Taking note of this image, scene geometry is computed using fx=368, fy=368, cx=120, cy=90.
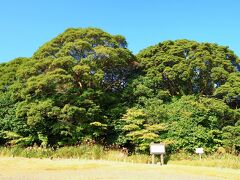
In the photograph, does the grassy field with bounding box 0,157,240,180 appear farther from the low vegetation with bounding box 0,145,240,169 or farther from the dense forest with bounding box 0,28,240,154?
the dense forest with bounding box 0,28,240,154

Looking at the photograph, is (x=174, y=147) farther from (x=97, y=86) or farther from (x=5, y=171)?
(x=5, y=171)

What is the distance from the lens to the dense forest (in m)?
21.7

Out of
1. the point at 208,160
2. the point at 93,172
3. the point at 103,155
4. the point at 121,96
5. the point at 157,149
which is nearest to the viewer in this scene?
the point at 93,172

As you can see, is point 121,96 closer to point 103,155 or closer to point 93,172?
point 103,155

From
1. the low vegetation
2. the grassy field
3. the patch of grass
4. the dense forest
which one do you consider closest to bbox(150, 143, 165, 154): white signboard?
the low vegetation

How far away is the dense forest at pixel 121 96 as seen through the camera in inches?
853

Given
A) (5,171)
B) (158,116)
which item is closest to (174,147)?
(158,116)

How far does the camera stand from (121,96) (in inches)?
982

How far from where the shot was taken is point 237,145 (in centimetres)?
2202

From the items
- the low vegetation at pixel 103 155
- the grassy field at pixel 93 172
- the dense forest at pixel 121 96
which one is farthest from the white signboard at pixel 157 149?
the dense forest at pixel 121 96

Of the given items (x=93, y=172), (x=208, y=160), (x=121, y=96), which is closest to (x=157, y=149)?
(x=208, y=160)

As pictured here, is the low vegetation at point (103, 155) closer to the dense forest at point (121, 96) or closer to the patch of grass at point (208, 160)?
the patch of grass at point (208, 160)

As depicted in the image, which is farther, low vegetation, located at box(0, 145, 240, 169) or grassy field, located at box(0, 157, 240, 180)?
low vegetation, located at box(0, 145, 240, 169)

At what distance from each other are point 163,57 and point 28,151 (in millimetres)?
10981
